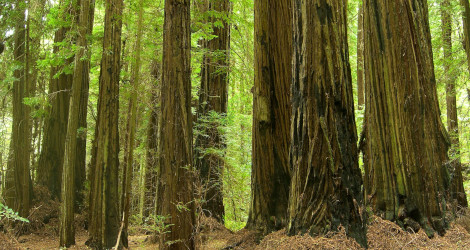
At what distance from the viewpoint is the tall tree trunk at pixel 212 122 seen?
9242mm

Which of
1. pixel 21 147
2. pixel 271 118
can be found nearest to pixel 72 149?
pixel 21 147

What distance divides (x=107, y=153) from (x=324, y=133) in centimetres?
551

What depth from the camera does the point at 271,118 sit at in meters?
6.26

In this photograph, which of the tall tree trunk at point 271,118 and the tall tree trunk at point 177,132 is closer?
the tall tree trunk at point 177,132

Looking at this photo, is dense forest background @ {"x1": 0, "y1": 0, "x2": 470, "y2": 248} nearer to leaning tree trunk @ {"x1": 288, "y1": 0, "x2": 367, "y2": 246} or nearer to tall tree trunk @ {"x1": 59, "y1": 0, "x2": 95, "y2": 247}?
tall tree trunk @ {"x1": 59, "y1": 0, "x2": 95, "y2": 247}

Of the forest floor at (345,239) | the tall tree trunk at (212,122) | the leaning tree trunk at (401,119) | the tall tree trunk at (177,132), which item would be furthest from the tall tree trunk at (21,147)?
the leaning tree trunk at (401,119)

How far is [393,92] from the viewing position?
18.5ft

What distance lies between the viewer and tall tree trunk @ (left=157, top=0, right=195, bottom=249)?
19.4 feet

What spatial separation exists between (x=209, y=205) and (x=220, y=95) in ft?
9.69

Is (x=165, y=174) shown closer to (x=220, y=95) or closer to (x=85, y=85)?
(x=220, y=95)

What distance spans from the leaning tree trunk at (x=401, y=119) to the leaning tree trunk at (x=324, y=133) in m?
1.26

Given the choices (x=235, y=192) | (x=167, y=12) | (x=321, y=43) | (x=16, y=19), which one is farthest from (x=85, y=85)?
(x=321, y=43)

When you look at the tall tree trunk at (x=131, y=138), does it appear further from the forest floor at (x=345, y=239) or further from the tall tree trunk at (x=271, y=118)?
the tall tree trunk at (x=271, y=118)

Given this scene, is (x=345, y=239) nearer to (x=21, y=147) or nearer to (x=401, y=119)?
(x=401, y=119)
